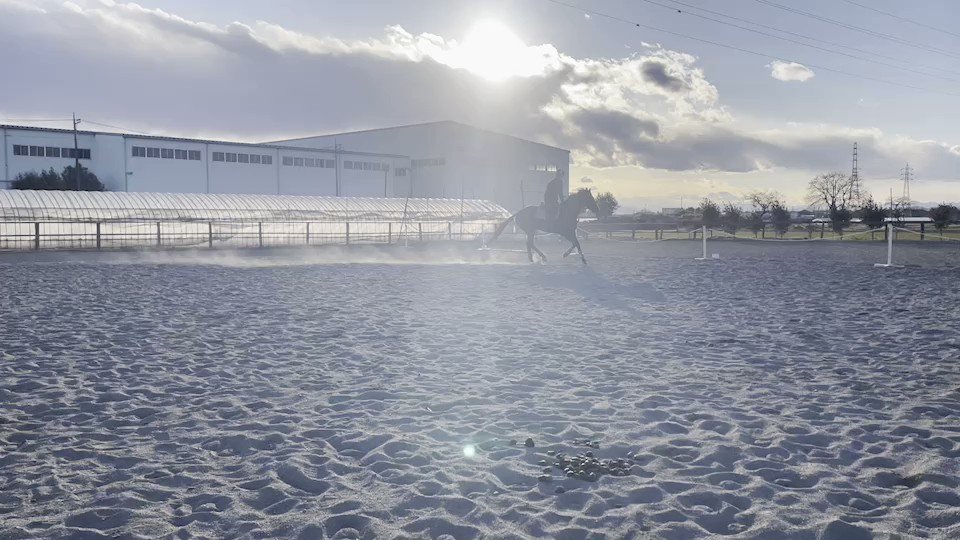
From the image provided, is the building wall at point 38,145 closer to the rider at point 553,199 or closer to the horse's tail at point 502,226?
the horse's tail at point 502,226

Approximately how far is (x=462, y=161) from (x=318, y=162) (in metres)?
16.5

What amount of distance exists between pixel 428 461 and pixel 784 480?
106 inches

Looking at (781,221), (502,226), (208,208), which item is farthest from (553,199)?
(781,221)

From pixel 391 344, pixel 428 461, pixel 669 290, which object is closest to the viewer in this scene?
pixel 428 461

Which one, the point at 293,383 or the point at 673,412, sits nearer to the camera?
the point at 673,412

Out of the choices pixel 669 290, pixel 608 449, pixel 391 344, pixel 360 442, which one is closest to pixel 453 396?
pixel 360 442

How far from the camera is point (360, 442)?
593cm

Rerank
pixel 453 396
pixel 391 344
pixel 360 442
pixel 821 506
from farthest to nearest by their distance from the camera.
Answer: pixel 391 344
pixel 453 396
pixel 360 442
pixel 821 506

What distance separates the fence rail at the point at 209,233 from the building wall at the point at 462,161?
2689cm

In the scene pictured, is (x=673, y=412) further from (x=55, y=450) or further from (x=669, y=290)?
(x=669, y=290)

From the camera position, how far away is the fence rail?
118 ft

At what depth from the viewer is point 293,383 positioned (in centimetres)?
794

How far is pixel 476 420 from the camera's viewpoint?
654 cm

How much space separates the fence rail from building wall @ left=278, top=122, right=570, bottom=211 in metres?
26.9
